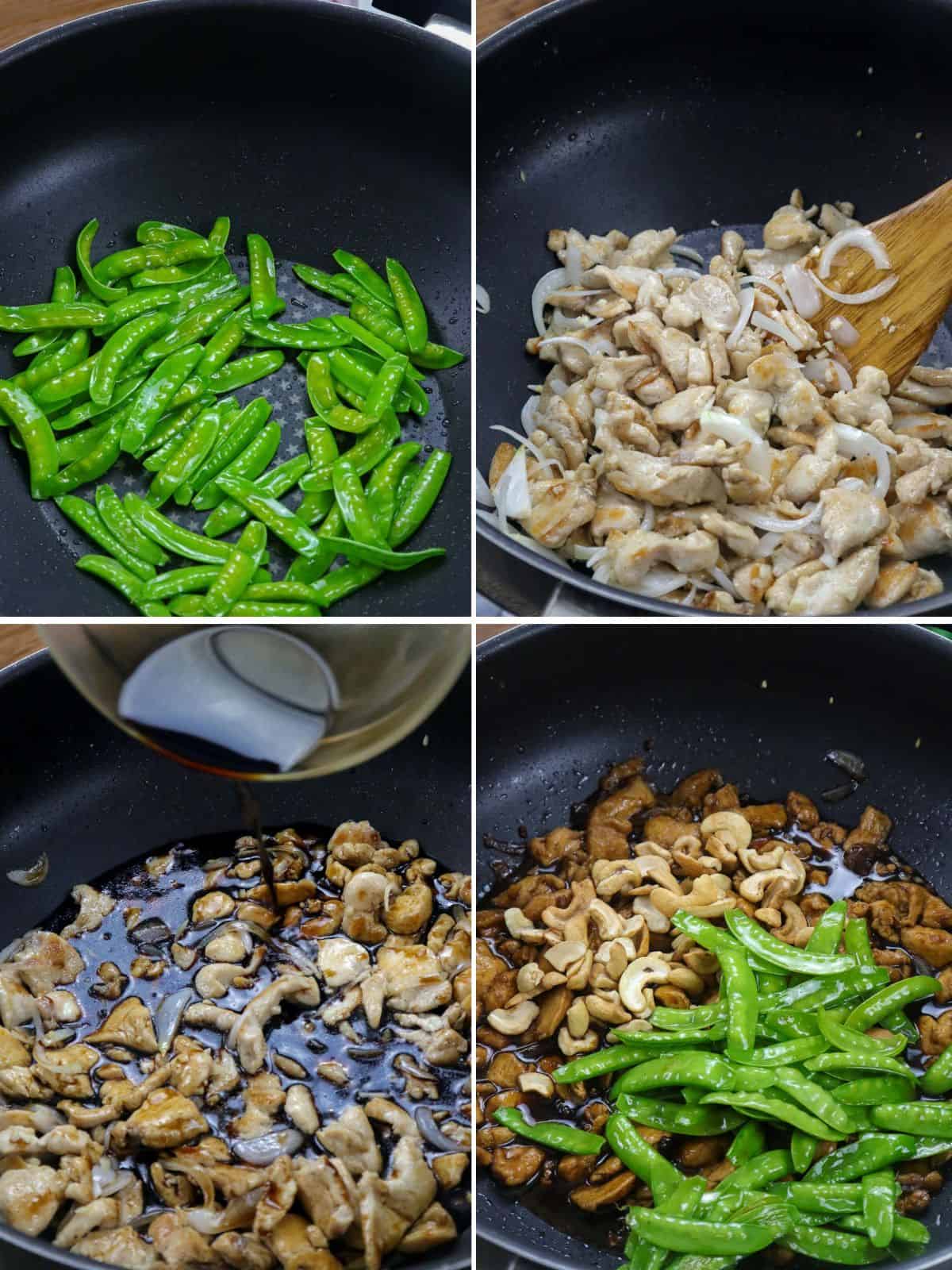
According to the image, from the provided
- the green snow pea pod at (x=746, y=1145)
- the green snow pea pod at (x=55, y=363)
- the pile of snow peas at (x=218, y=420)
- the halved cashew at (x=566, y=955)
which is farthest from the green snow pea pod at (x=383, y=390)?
the green snow pea pod at (x=746, y=1145)

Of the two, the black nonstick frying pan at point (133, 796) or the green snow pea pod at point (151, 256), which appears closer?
the black nonstick frying pan at point (133, 796)

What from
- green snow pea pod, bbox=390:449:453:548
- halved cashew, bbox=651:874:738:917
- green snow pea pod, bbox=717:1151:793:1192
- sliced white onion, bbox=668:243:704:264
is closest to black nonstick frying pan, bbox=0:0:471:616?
green snow pea pod, bbox=390:449:453:548

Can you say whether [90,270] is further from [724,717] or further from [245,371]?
[724,717]

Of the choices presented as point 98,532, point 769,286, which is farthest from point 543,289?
point 98,532

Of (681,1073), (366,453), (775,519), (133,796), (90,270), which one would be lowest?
(681,1073)

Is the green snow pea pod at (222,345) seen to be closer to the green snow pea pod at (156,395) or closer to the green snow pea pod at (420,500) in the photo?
the green snow pea pod at (156,395)
